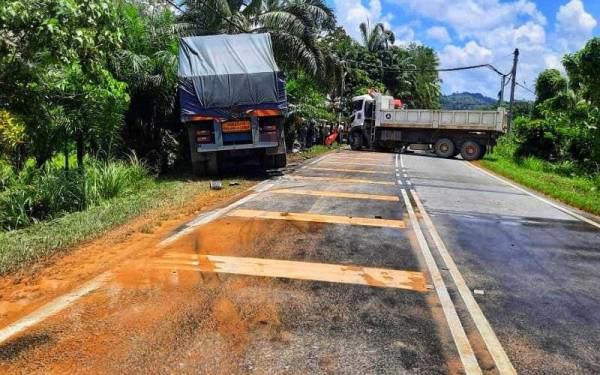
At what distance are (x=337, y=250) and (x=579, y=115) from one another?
21.2 metres

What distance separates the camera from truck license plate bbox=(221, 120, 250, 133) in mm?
12344

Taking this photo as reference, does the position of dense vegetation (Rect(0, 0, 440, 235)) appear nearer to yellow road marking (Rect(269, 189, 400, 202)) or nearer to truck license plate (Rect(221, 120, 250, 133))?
truck license plate (Rect(221, 120, 250, 133))

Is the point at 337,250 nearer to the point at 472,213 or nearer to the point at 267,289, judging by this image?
the point at 267,289

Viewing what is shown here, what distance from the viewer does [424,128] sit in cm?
2567

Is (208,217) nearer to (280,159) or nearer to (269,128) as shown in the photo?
(269,128)

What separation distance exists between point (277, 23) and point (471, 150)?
38.9 ft

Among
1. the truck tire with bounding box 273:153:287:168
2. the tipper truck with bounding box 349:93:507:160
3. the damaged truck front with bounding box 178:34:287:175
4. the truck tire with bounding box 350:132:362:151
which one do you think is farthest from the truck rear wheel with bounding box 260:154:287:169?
the truck tire with bounding box 350:132:362:151

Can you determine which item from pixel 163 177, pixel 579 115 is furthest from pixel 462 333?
pixel 579 115

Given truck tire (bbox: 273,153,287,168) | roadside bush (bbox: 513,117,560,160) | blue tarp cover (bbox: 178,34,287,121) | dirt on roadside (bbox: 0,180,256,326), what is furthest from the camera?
roadside bush (bbox: 513,117,560,160)

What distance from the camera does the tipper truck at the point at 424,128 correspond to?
24297 mm

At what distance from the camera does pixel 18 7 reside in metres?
4.85

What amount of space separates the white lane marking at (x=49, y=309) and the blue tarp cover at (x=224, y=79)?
7.91 metres

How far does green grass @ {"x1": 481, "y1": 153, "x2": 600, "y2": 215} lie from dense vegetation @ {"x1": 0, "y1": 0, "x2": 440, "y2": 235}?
8474mm

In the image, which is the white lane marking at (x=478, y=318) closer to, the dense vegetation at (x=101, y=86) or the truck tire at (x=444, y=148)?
the dense vegetation at (x=101, y=86)
